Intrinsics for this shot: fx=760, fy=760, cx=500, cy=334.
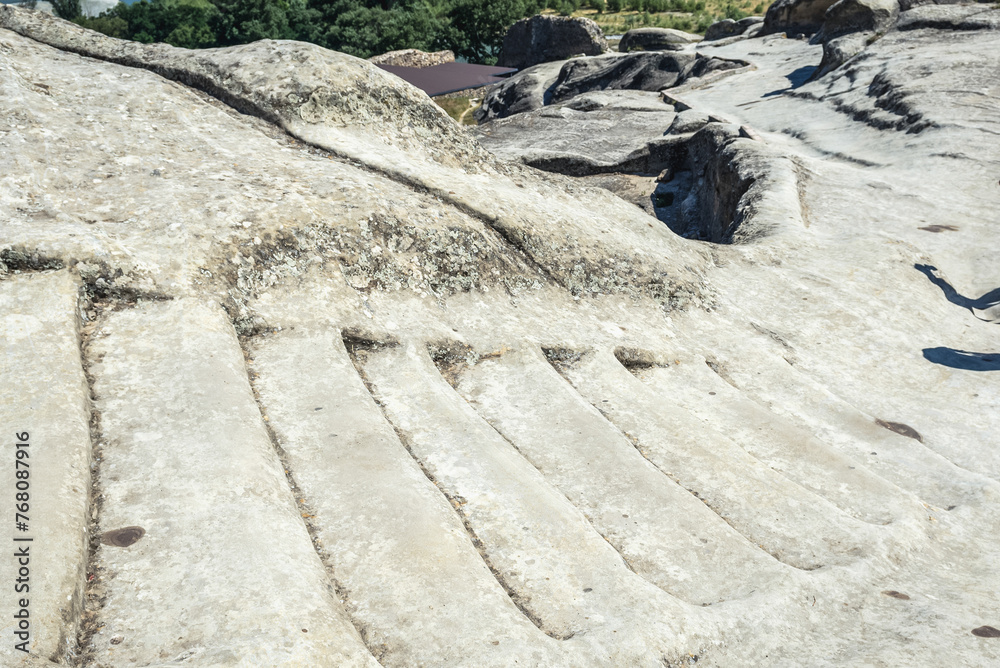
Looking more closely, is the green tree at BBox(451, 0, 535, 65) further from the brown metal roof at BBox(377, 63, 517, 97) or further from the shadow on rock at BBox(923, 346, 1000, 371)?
the shadow on rock at BBox(923, 346, 1000, 371)

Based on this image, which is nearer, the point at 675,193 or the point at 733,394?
the point at 733,394

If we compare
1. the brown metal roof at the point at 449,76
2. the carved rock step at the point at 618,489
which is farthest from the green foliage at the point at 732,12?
the carved rock step at the point at 618,489

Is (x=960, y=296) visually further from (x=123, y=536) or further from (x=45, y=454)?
(x=45, y=454)

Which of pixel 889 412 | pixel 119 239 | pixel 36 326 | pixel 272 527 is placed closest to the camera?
pixel 272 527

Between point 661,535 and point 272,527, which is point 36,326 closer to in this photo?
point 272,527

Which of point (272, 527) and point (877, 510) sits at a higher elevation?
point (272, 527)

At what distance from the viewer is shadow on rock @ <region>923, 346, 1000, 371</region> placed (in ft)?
20.3

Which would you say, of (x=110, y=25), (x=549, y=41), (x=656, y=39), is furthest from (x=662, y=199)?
(x=110, y=25)

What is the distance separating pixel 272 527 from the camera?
9.16ft

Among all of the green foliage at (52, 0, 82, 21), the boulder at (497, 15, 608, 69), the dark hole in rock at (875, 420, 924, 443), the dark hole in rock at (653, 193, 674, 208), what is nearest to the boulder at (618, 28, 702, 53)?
the boulder at (497, 15, 608, 69)

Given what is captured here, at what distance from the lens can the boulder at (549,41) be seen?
34.2 m

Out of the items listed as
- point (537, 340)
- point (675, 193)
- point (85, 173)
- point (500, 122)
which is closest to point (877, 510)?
point (537, 340)

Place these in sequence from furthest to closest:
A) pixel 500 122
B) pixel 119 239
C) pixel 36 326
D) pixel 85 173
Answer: pixel 500 122 < pixel 85 173 < pixel 119 239 < pixel 36 326

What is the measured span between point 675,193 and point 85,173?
35.9 feet
